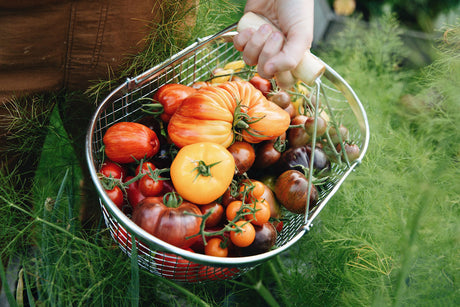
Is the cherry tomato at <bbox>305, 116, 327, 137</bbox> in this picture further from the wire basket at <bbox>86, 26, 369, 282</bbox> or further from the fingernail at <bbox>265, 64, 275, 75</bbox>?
the fingernail at <bbox>265, 64, 275, 75</bbox>

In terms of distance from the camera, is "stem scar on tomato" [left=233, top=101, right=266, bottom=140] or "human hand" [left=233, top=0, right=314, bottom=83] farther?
"stem scar on tomato" [left=233, top=101, right=266, bottom=140]

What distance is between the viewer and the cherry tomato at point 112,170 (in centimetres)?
89

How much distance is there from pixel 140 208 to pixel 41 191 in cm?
41

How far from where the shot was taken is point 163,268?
86 centimetres

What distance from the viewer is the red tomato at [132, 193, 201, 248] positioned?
29.6 inches

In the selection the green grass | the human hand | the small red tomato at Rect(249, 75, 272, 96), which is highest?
the human hand

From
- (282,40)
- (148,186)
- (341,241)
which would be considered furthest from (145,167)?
(341,241)

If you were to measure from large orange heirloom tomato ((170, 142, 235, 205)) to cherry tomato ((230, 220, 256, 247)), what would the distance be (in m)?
0.09

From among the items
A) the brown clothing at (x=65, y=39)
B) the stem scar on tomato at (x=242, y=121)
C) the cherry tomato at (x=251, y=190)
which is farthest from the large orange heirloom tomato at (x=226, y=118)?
the brown clothing at (x=65, y=39)

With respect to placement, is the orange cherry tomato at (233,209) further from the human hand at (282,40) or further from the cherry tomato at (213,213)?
the human hand at (282,40)

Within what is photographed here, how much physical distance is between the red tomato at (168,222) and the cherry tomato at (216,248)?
0.16ft

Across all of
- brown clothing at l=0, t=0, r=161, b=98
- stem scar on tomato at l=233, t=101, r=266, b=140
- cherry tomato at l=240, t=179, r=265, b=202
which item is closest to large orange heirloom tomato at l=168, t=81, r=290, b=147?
stem scar on tomato at l=233, t=101, r=266, b=140

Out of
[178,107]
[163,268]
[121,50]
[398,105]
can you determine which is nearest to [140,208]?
[163,268]

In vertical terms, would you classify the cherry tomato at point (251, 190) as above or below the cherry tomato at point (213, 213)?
above
